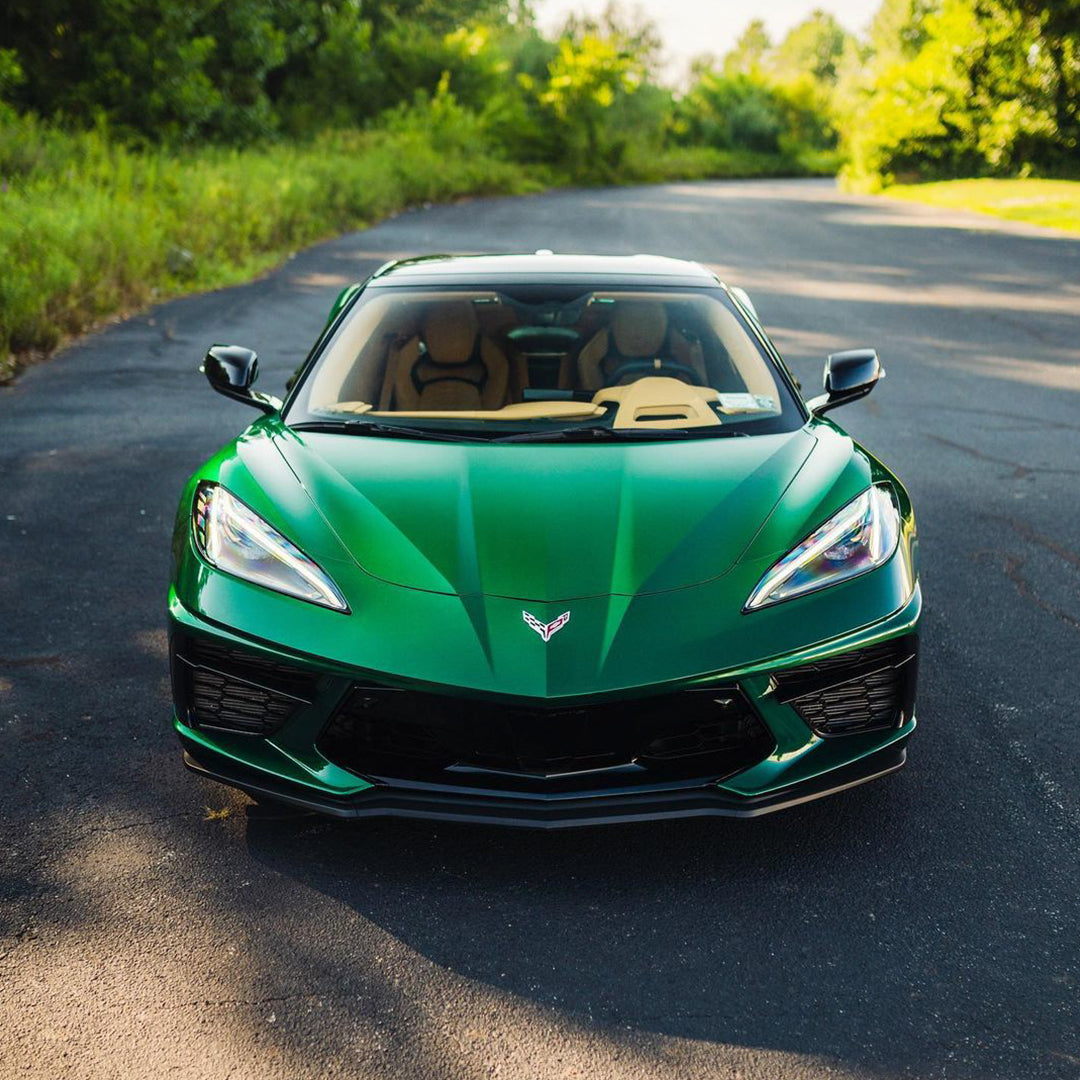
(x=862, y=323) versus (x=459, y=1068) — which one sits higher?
(x=459, y=1068)

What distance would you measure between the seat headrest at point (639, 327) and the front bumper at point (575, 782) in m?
1.79

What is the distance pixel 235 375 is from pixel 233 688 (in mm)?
1687

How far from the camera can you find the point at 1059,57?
120 ft

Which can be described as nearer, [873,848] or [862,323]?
[873,848]

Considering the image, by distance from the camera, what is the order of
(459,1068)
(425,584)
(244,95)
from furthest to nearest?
1. (244,95)
2. (425,584)
3. (459,1068)

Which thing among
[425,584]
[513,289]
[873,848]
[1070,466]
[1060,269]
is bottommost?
[1060,269]

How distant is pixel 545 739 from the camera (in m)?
2.74

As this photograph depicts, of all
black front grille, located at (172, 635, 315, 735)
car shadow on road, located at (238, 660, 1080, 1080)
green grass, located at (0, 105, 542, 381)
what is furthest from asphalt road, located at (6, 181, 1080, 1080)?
green grass, located at (0, 105, 542, 381)

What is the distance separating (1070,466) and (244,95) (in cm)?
2578

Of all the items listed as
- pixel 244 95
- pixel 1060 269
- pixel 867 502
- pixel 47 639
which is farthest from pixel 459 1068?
pixel 244 95

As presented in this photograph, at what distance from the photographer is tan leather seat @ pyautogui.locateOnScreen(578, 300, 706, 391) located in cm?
438

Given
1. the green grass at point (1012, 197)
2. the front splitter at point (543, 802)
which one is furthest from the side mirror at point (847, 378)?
the green grass at point (1012, 197)

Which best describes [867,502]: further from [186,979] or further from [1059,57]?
[1059,57]

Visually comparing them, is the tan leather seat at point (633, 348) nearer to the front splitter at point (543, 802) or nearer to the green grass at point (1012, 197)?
the front splitter at point (543, 802)
